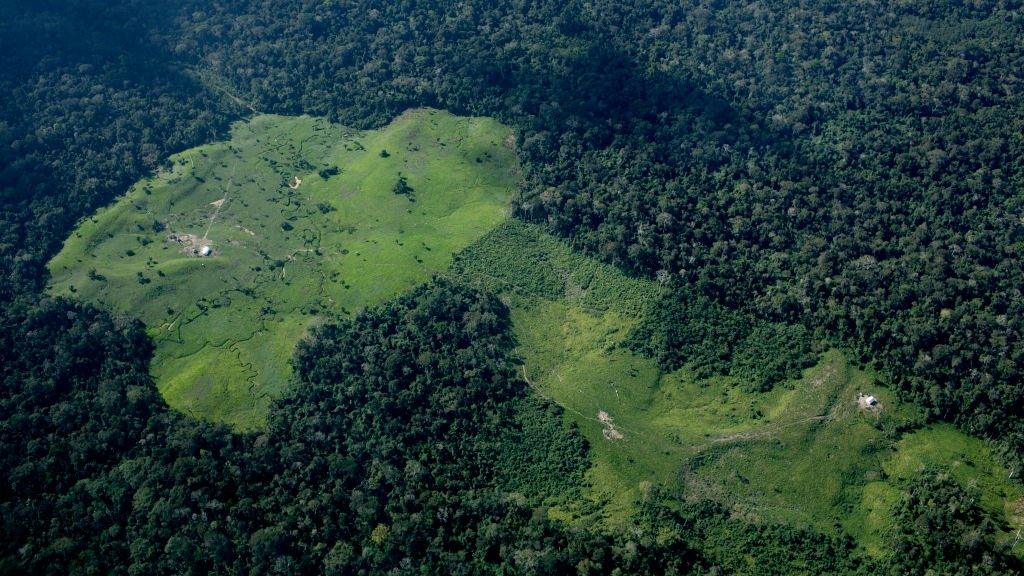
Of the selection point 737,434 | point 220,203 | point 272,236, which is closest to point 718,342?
point 737,434

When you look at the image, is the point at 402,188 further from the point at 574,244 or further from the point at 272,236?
the point at 574,244

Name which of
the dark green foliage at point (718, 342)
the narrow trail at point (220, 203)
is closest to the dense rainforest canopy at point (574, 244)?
the dark green foliage at point (718, 342)

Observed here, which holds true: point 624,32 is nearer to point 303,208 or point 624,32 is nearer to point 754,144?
point 754,144

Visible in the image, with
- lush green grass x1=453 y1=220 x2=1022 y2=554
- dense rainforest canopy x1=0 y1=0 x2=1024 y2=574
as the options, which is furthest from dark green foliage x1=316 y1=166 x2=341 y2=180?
lush green grass x1=453 y1=220 x2=1022 y2=554

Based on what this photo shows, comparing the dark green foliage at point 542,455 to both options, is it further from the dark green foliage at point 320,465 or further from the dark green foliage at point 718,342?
the dark green foliage at point 718,342

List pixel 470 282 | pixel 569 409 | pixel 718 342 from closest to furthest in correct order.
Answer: pixel 569 409, pixel 718 342, pixel 470 282

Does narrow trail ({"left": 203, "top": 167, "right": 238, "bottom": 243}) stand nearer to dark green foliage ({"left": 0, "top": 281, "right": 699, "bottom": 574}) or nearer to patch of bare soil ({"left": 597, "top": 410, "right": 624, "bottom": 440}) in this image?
dark green foliage ({"left": 0, "top": 281, "right": 699, "bottom": 574})

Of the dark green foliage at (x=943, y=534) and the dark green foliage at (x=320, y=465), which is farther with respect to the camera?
the dark green foliage at (x=320, y=465)
